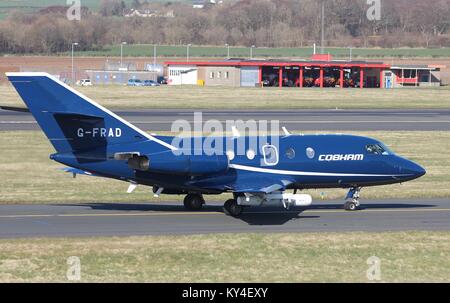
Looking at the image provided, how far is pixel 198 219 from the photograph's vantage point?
103ft

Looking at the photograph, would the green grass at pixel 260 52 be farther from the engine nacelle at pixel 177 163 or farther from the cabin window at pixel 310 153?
the engine nacelle at pixel 177 163

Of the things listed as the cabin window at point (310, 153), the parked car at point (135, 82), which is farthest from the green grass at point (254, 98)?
the cabin window at point (310, 153)

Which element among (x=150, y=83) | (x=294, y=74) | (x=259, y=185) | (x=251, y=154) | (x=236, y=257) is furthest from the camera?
(x=294, y=74)

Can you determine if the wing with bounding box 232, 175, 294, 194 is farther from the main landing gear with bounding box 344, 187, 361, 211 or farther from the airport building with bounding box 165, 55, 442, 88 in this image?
the airport building with bounding box 165, 55, 442, 88

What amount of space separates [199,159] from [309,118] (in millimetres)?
41266

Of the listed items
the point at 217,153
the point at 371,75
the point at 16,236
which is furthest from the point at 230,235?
the point at 371,75

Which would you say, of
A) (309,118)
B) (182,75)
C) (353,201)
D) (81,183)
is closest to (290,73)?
(182,75)

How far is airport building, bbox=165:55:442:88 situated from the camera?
12081cm

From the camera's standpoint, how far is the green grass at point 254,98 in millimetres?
85688

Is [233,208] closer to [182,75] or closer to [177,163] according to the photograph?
[177,163]

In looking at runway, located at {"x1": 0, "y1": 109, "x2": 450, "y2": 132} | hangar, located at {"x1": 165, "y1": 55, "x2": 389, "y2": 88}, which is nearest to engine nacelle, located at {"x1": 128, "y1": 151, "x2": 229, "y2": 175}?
runway, located at {"x1": 0, "y1": 109, "x2": 450, "y2": 132}

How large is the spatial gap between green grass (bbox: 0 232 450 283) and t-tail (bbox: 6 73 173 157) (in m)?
5.17

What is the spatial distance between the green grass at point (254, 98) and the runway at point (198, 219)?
49296mm
